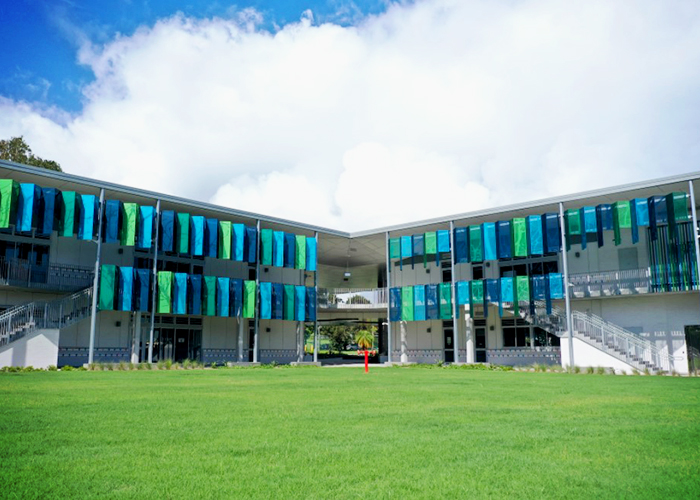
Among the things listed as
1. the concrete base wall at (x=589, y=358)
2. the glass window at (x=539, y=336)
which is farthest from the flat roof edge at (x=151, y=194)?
the concrete base wall at (x=589, y=358)

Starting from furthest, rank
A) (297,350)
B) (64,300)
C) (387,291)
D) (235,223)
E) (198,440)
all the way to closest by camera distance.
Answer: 1. (297,350)
2. (387,291)
3. (235,223)
4. (64,300)
5. (198,440)

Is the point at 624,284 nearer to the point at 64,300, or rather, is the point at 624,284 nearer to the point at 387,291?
the point at 387,291

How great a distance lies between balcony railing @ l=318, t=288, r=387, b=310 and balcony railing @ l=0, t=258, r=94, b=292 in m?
15.9

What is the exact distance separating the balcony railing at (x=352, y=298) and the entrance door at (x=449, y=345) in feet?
15.0

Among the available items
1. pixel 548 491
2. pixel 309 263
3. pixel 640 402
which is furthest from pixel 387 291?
pixel 548 491

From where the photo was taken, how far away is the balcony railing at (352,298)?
42.4m

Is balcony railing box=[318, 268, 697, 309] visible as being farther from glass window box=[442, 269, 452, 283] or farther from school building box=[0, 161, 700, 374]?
glass window box=[442, 269, 452, 283]

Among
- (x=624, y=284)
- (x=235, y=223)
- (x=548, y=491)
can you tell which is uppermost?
(x=235, y=223)

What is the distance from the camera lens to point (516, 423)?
9078 millimetres

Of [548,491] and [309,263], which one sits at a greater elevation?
[309,263]

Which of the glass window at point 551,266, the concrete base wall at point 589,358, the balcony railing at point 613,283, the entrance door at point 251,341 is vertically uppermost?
the glass window at point 551,266

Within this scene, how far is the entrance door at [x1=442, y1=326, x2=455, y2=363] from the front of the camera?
40.9 metres

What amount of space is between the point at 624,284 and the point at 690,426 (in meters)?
24.9

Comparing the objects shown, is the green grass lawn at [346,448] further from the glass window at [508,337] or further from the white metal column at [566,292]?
the glass window at [508,337]
